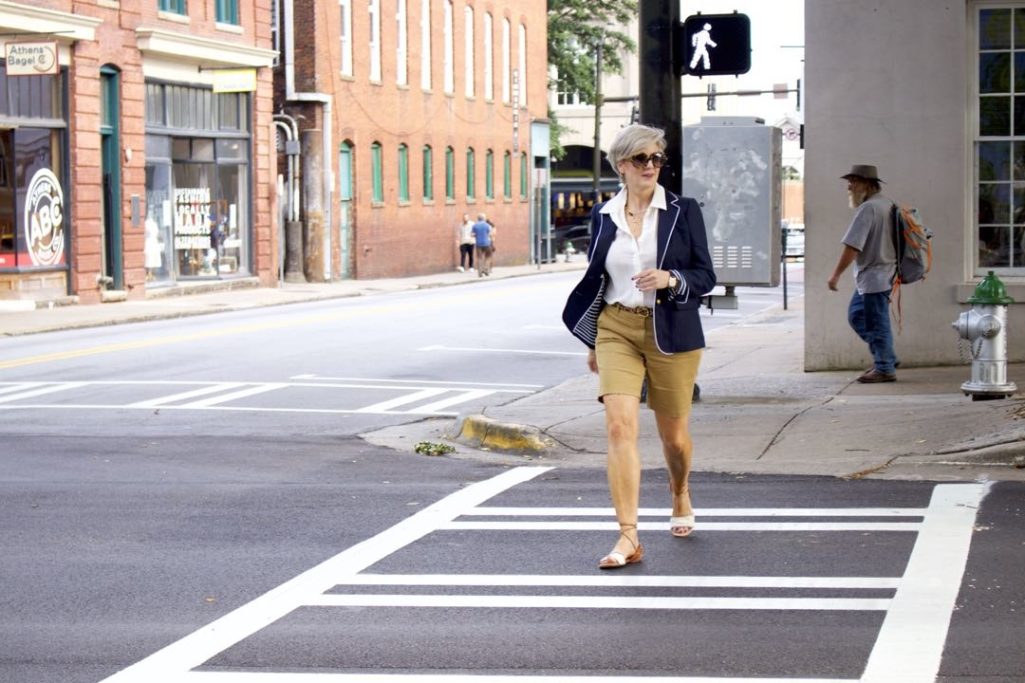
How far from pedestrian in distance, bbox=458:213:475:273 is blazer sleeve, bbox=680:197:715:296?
147 feet

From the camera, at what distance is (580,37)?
77.4m

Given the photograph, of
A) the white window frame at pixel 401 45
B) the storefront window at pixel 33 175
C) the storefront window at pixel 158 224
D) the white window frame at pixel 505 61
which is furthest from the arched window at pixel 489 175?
the storefront window at pixel 33 175

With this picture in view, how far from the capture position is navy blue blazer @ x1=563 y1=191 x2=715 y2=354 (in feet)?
24.7

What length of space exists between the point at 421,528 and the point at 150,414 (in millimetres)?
6509

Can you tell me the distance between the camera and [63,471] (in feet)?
34.9

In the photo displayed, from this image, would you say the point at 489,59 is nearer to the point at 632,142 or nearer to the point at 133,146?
the point at 133,146

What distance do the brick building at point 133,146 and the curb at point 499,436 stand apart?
61.6 ft

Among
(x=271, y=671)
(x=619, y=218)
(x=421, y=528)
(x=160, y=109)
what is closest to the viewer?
(x=271, y=671)

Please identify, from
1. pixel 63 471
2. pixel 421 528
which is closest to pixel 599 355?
pixel 421 528

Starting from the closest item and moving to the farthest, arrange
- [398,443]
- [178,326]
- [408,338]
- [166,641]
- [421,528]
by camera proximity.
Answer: [166,641], [421,528], [398,443], [408,338], [178,326]

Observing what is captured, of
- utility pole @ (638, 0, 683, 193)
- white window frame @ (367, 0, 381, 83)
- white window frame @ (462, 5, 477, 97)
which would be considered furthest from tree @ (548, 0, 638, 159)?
utility pole @ (638, 0, 683, 193)

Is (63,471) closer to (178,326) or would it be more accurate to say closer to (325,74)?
(178,326)

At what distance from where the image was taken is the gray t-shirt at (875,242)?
13539mm

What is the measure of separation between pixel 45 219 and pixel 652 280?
2599 cm
